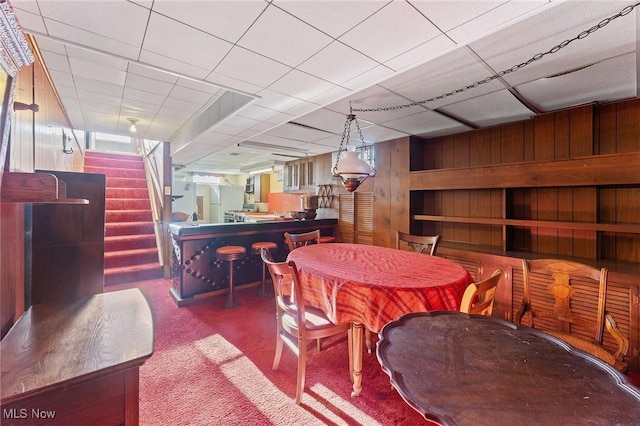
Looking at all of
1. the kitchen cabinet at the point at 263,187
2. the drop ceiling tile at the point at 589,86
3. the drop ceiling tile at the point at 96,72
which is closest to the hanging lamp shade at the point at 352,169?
the drop ceiling tile at the point at 589,86

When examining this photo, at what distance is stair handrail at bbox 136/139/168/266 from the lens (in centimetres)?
446

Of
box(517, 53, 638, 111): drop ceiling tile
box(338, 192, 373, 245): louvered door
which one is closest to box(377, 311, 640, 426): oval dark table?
box(517, 53, 638, 111): drop ceiling tile

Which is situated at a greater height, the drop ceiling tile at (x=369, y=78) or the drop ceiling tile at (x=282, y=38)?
the drop ceiling tile at (x=282, y=38)

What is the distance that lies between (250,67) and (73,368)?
2.15m

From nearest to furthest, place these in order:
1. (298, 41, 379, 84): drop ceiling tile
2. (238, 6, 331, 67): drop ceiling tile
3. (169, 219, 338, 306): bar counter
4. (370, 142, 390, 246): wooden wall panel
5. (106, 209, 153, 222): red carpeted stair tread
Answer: (238, 6, 331, 67): drop ceiling tile < (298, 41, 379, 84): drop ceiling tile < (169, 219, 338, 306): bar counter < (370, 142, 390, 246): wooden wall panel < (106, 209, 153, 222): red carpeted stair tread

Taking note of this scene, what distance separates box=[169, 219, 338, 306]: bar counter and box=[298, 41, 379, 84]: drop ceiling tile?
239 centimetres

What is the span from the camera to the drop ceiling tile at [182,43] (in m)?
1.66

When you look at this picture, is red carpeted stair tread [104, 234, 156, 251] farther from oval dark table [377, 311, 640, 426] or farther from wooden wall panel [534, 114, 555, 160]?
wooden wall panel [534, 114, 555, 160]

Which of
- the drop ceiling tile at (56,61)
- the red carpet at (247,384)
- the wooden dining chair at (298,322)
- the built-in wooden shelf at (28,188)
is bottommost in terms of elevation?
the red carpet at (247,384)

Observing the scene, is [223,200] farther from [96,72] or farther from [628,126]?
[628,126]

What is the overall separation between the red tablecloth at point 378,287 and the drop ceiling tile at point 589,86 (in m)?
1.82

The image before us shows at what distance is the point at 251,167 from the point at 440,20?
24.9ft

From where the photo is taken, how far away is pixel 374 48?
1.83 m

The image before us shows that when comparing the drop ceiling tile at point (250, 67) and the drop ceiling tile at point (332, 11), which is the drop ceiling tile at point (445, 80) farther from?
the drop ceiling tile at point (250, 67)
